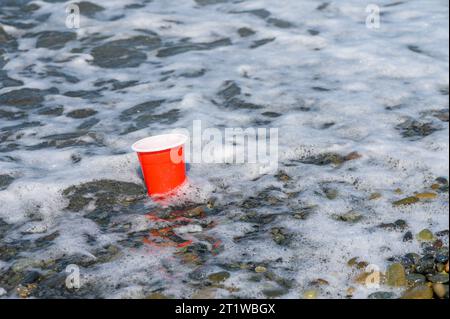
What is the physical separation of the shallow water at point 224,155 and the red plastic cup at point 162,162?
11 centimetres

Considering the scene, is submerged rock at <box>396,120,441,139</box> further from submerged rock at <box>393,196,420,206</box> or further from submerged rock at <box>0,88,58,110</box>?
submerged rock at <box>0,88,58,110</box>

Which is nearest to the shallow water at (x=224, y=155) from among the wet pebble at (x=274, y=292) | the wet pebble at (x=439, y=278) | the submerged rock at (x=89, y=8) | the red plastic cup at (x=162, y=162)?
the wet pebble at (x=274, y=292)

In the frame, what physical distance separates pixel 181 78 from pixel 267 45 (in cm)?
126

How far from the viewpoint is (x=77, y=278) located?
2871 millimetres

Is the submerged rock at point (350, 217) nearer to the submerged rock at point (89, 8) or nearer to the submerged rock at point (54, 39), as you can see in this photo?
the submerged rock at point (54, 39)

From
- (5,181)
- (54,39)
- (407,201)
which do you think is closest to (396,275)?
(407,201)

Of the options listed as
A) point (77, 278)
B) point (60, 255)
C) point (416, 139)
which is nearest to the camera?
point (77, 278)

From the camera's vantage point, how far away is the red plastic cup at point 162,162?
140 inches

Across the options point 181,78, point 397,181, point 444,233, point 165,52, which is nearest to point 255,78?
point 181,78

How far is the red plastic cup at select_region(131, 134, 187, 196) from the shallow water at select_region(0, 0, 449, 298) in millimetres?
111

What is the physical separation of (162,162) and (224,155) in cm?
71

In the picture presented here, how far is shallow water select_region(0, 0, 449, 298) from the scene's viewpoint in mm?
2971

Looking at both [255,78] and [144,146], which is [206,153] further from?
[255,78]
